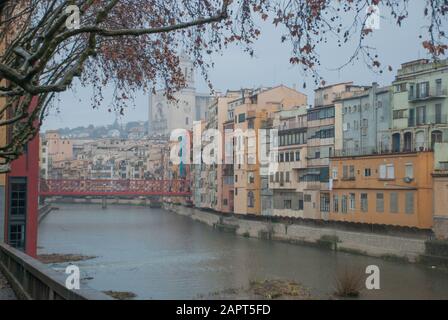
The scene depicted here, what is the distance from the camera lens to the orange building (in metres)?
36.3

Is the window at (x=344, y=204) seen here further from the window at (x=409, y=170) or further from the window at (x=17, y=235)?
the window at (x=17, y=235)

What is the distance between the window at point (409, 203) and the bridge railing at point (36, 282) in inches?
1082

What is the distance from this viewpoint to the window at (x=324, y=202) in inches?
1826

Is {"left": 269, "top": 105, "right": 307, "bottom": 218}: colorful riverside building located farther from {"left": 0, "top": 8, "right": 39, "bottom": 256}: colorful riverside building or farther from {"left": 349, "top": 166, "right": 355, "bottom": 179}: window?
{"left": 0, "top": 8, "right": 39, "bottom": 256}: colorful riverside building

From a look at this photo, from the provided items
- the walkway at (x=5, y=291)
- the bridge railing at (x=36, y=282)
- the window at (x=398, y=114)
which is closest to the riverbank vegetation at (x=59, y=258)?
the window at (x=398, y=114)

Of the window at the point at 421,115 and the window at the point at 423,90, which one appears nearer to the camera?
the window at the point at 423,90

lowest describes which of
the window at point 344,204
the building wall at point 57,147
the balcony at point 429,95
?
the window at point 344,204

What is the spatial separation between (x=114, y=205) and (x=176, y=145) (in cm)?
3527

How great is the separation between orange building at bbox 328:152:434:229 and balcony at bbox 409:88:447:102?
401cm

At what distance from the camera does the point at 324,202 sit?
46906mm

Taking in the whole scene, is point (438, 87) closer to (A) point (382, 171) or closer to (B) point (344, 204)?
(A) point (382, 171)

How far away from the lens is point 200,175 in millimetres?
76625

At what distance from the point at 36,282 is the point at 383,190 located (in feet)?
108
